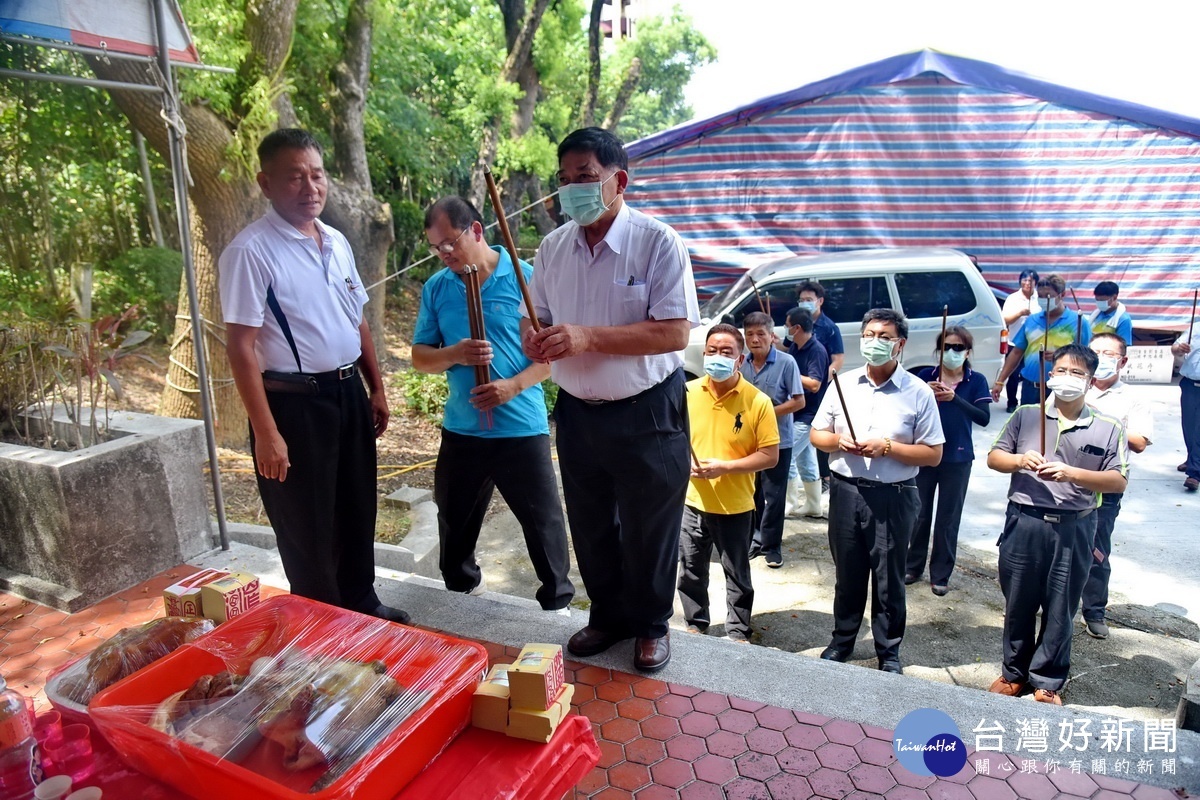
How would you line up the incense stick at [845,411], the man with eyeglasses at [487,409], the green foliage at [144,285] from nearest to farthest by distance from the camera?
the man with eyeglasses at [487,409] → the incense stick at [845,411] → the green foliage at [144,285]

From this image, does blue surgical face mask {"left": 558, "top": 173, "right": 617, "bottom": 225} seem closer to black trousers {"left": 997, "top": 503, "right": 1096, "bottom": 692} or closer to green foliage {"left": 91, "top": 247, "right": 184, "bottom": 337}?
black trousers {"left": 997, "top": 503, "right": 1096, "bottom": 692}

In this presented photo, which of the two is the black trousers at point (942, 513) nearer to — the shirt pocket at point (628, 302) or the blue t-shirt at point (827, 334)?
the blue t-shirt at point (827, 334)

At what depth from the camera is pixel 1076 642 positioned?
375cm

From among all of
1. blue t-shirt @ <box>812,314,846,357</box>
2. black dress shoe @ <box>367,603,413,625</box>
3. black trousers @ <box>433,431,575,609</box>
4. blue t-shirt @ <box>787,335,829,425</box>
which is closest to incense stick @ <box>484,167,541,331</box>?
black trousers @ <box>433,431,575,609</box>

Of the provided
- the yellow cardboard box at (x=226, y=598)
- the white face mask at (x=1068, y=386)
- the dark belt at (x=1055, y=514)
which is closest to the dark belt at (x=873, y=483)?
the dark belt at (x=1055, y=514)

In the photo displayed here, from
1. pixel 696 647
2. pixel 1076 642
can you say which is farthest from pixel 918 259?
pixel 696 647

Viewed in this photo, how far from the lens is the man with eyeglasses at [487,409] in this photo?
283cm

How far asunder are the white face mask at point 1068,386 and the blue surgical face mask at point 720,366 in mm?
1279

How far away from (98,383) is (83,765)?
261 centimetres

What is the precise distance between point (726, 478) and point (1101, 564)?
1929mm

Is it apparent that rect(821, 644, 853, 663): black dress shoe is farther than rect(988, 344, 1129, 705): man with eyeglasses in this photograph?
Yes

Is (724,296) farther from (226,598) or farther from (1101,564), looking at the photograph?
(226,598)

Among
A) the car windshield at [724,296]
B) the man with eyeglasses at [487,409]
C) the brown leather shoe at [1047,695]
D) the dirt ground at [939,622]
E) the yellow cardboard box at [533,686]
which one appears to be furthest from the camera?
the car windshield at [724,296]

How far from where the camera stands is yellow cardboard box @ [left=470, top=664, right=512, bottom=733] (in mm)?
1474
